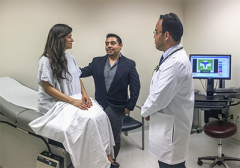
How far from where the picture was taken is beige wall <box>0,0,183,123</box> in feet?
8.04

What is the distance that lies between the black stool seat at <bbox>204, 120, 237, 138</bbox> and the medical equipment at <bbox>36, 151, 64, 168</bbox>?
156 centimetres

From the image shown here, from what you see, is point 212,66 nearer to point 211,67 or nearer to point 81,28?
point 211,67

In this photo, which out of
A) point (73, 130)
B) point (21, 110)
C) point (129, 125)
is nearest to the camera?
point (73, 130)

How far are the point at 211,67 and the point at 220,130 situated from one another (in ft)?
2.99

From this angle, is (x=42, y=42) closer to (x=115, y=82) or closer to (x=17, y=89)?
(x=17, y=89)

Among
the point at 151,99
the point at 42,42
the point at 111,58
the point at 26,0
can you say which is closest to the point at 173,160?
the point at 151,99

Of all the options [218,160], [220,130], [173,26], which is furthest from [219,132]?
[173,26]

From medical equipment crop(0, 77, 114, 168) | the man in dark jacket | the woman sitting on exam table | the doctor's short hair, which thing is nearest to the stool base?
the man in dark jacket

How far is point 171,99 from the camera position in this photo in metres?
1.26

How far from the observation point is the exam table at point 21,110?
1.62m

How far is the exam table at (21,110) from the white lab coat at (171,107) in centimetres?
81

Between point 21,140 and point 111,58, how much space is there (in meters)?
1.20

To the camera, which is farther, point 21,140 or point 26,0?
point 26,0

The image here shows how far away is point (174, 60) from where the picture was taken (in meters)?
1.24
